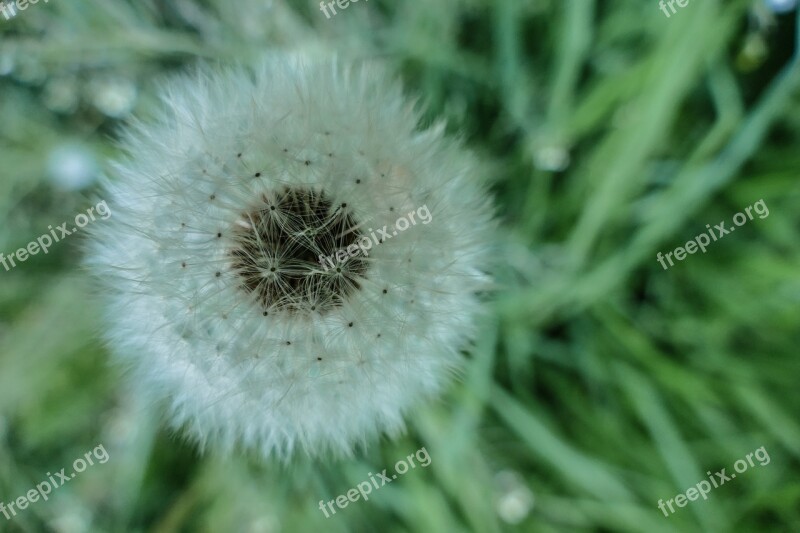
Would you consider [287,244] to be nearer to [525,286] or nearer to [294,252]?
[294,252]

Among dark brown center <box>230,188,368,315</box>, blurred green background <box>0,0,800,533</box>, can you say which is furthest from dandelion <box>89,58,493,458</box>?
blurred green background <box>0,0,800,533</box>

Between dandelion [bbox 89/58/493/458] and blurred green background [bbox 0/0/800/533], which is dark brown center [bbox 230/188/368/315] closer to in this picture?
dandelion [bbox 89/58/493/458]

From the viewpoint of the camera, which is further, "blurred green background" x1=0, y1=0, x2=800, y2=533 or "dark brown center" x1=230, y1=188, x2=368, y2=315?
"blurred green background" x1=0, y1=0, x2=800, y2=533

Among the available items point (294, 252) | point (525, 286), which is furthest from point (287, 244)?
point (525, 286)

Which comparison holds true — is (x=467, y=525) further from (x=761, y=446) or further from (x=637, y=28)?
(x=637, y=28)

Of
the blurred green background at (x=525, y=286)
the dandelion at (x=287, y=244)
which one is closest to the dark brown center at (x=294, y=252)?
the dandelion at (x=287, y=244)
